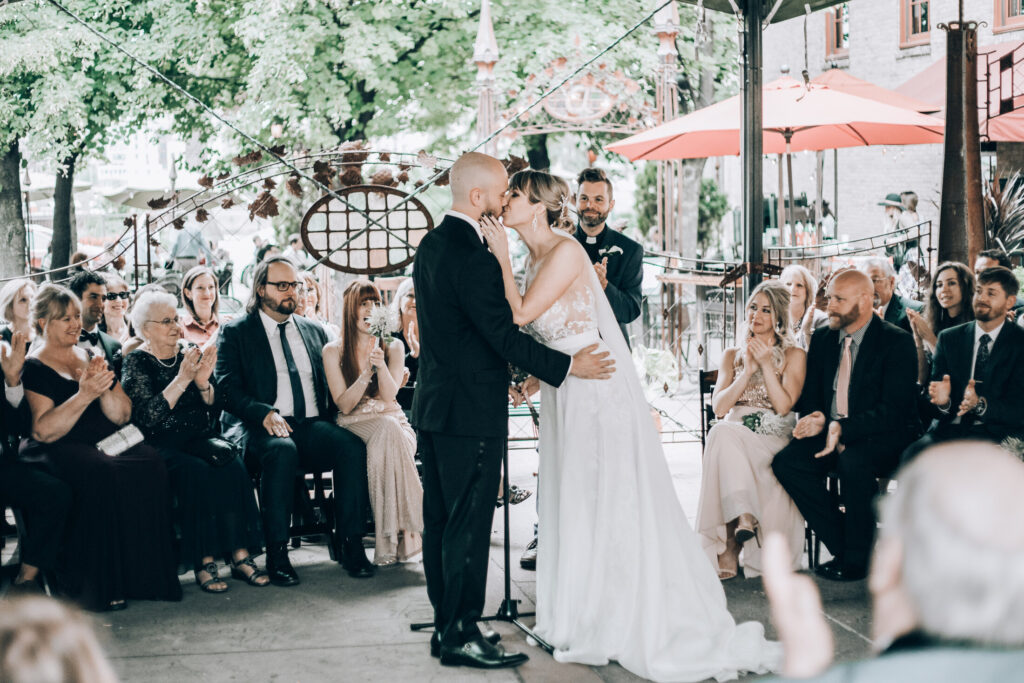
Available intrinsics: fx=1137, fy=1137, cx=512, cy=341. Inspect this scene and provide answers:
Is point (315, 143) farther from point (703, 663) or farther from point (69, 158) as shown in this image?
point (703, 663)

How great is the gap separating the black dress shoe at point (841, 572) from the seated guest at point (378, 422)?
2.02 metres

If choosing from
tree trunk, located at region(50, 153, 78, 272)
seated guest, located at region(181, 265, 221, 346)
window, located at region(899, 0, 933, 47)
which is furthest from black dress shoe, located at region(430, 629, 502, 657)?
window, located at region(899, 0, 933, 47)

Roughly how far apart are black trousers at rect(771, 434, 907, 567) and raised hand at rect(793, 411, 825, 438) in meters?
0.05

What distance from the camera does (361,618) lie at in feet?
16.3

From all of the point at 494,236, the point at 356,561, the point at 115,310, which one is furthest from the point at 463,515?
the point at 115,310

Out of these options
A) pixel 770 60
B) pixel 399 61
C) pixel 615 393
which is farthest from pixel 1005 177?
pixel 615 393

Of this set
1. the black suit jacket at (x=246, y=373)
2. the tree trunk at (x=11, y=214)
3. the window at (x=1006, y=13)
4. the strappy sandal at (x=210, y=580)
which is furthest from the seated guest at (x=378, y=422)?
the window at (x=1006, y=13)

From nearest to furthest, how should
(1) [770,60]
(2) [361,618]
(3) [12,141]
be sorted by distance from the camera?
(2) [361,618]
(3) [12,141]
(1) [770,60]

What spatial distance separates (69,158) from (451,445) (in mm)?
15352

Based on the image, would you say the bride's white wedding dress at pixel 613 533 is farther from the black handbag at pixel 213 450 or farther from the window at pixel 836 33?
the window at pixel 836 33

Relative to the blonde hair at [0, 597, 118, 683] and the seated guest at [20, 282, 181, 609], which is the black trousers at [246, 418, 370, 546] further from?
the blonde hair at [0, 597, 118, 683]

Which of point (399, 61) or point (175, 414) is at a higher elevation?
point (399, 61)

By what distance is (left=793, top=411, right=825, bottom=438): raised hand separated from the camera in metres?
5.50

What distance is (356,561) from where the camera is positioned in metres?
5.64
